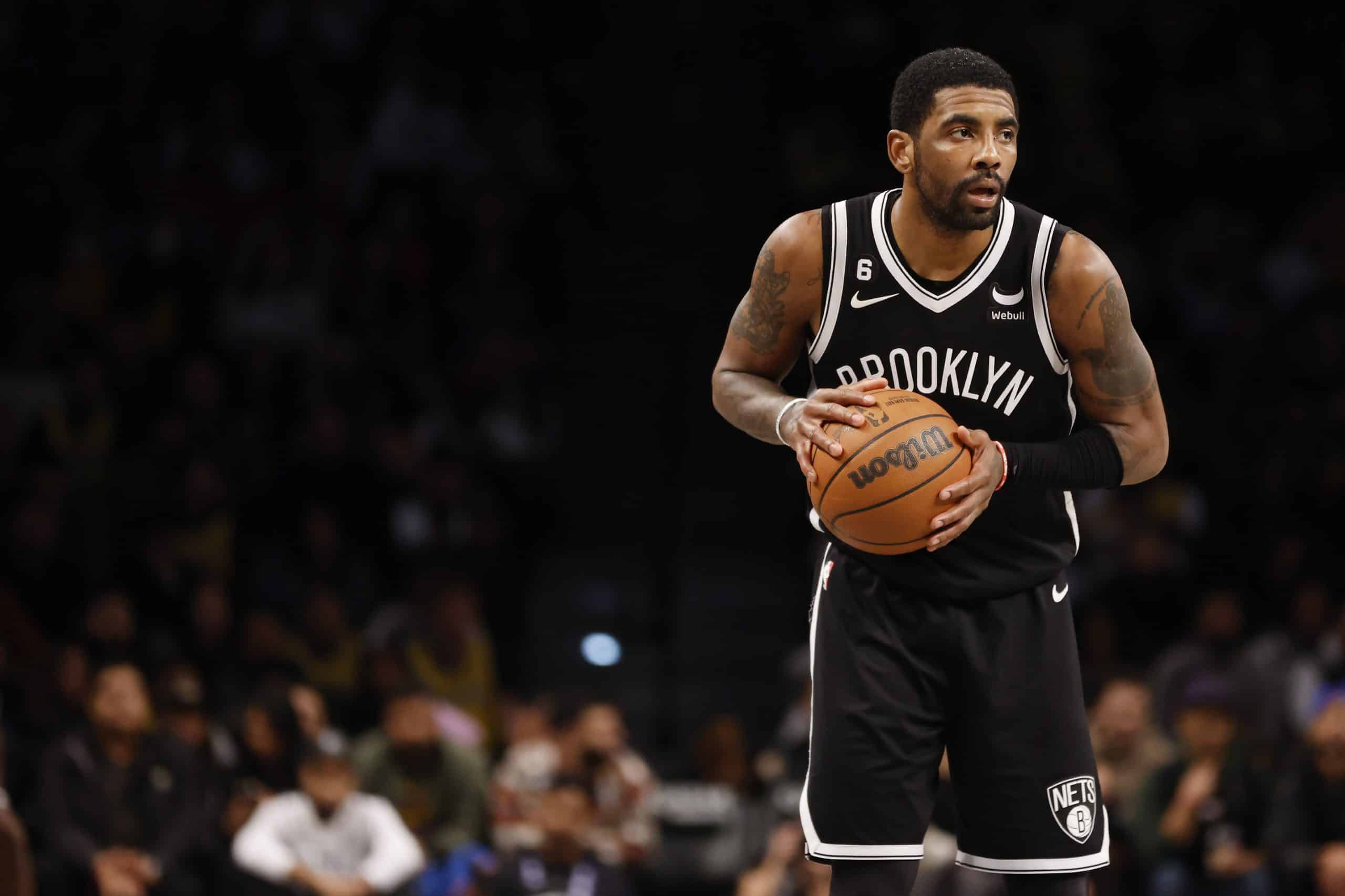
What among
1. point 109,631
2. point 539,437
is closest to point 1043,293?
point 109,631

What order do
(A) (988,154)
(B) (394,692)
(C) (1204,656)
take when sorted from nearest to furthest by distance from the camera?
(A) (988,154)
(B) (394,692)
(C) (1204,656)

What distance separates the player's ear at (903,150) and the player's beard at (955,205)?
0.08 feet

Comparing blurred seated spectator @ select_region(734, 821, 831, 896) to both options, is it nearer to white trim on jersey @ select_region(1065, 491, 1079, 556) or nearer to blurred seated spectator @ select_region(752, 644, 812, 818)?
blurred seated spectator @ select_region(752, 644, 812, 818)

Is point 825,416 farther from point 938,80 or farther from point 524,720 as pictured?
point 524,720

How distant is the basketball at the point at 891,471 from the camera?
11.3 feet

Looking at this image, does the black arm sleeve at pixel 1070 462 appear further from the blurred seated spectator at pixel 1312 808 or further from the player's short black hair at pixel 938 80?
the blurred seated spectator at pixel 1312 808

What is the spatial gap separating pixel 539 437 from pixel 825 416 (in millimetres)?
7565

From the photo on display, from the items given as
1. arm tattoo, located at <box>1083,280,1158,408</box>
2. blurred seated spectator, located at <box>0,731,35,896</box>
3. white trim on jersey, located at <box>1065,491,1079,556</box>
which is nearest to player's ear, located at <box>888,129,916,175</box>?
arm tattoo, located at <box>1083,280,1158,408</box>

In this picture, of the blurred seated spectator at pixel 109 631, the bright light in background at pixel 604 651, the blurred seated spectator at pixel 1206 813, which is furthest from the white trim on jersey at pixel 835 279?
the bright light in background at pixel 604 651

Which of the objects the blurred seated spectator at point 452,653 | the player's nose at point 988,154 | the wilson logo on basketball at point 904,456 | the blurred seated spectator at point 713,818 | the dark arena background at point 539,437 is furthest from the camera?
the blurred seated spectator at point 452,653

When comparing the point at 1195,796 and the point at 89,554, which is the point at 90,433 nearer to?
the point at 89,554

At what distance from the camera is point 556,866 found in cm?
761

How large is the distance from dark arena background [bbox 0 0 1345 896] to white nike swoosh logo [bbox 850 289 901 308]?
384 centimetres

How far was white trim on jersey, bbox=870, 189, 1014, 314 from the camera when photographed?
3.72 meters
